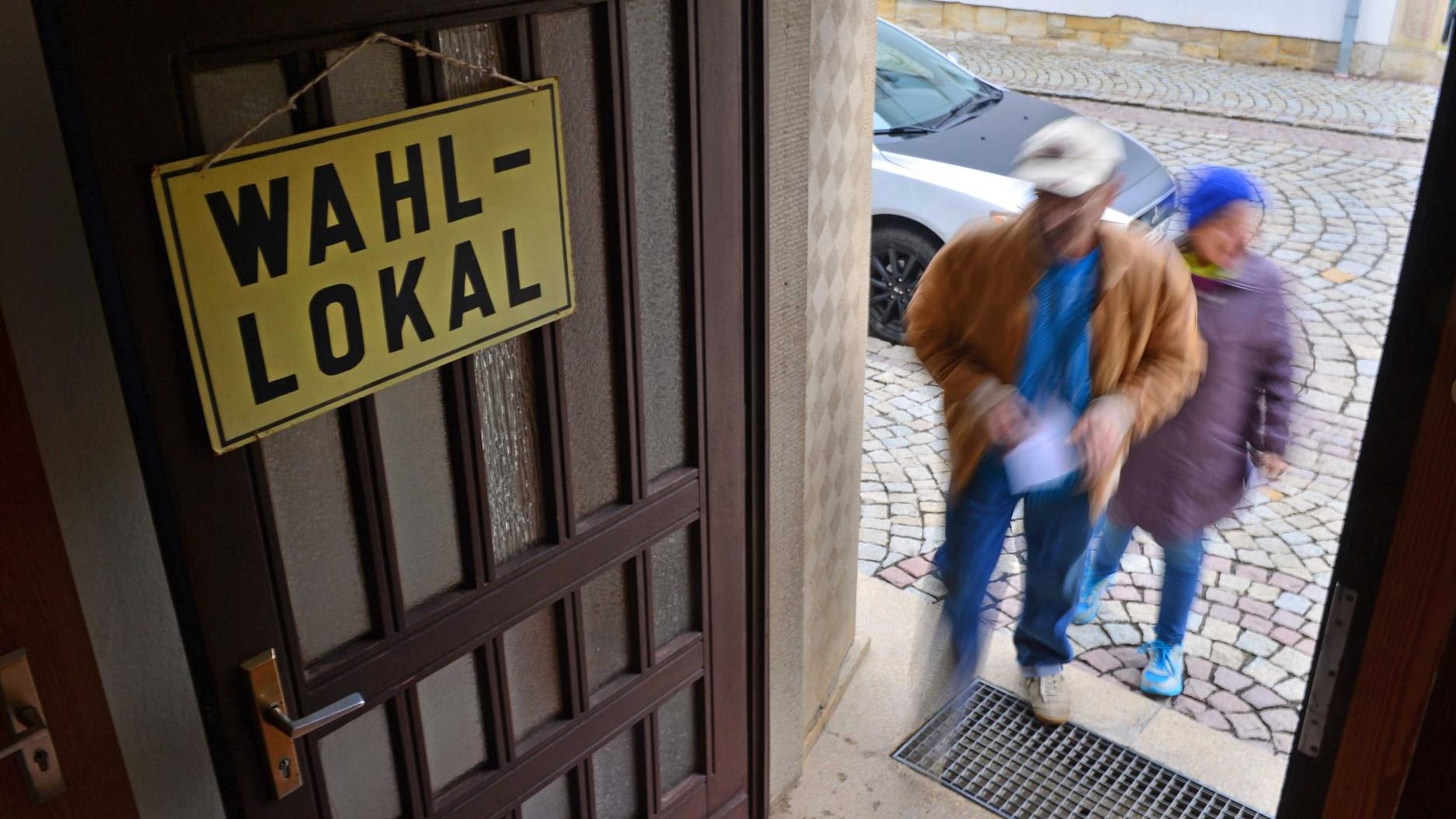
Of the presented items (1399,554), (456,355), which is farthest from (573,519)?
(1399,554)

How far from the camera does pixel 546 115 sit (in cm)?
204

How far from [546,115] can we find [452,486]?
2.17ft

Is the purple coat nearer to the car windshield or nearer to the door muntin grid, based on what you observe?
the door muntin grid

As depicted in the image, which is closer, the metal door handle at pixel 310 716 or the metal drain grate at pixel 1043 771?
the metal door handle at pixel 310 716

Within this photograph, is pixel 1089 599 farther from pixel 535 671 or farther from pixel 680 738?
pixel 535 671

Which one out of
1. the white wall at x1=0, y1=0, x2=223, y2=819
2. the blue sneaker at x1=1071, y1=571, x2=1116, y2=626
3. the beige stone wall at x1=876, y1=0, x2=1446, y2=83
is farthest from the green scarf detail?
the beige stone wall at x1=876, y1=0, x2=1446, y2=83

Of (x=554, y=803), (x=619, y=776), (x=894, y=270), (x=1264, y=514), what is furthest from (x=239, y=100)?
(x=894, y=270)

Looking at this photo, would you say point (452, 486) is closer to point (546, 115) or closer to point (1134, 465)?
point (546, 115)

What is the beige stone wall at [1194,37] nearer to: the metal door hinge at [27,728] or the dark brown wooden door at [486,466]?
the dark brown wooden door at [486,466]

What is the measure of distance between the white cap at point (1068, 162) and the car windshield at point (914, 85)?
3.38 meters

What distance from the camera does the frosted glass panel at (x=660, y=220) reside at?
2248 mm

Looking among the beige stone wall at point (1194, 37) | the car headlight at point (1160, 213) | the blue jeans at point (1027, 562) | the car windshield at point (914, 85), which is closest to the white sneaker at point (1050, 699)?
the blue jeans at point (1027, 562)

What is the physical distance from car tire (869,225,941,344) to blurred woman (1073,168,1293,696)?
9.04 feet

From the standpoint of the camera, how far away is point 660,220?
2.37 metres
